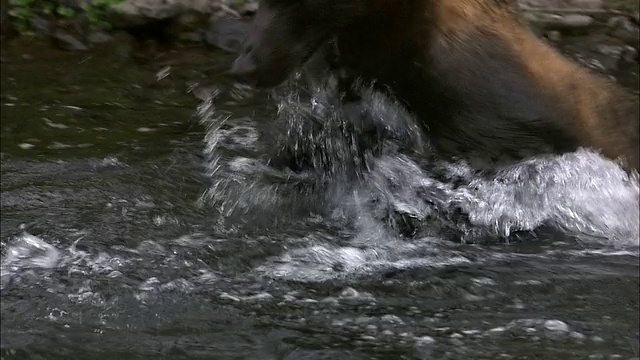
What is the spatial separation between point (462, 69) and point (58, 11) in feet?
13.5

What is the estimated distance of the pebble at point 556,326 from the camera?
2.71 m

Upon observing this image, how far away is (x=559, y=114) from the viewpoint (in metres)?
3.64

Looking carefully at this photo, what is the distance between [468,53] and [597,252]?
84 centimetres

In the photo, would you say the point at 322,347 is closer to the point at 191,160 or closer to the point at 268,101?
the point at 191,160

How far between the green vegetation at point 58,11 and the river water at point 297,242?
1.72 meters

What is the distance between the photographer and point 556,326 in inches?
107

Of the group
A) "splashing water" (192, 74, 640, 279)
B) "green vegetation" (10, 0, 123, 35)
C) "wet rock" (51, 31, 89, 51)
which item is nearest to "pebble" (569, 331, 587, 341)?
"splashing water" (192, 74, 640, 279)

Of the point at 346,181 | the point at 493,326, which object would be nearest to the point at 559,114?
the point at 346,181

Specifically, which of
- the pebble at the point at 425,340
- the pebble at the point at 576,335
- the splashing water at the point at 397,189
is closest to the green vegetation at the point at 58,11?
the splashing water at the point at 397,189

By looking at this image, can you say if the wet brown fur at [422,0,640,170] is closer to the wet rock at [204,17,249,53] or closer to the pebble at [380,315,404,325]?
the pebble at [380,315,404,325]

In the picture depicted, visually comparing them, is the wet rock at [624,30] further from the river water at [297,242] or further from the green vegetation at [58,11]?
the green vegetation at [58,11]

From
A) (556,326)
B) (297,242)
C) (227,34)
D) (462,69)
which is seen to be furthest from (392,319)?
(227,34)

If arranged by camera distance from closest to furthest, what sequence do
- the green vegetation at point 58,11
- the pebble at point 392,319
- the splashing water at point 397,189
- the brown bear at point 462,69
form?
the pebble at point 392,319 → the brown bear at point 462,69 → the splashing water at point 397,189 → the green vegetation at point 58,11

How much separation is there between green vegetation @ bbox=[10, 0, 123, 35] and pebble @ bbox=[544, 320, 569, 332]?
467 centimetres
